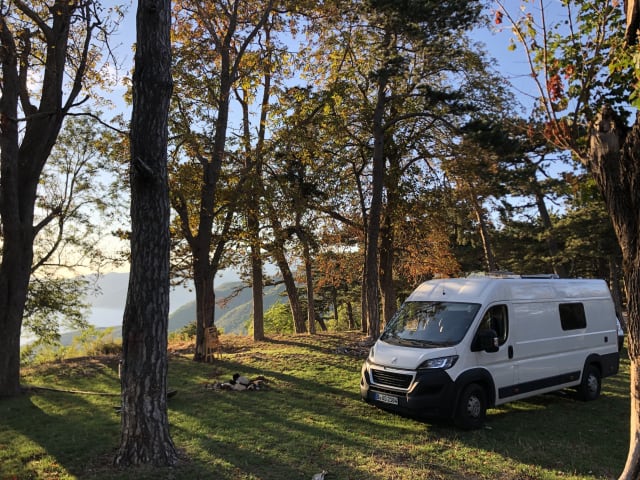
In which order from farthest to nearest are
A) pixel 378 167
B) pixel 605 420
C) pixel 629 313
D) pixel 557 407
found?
pixel 378 167
pixel 557 407
pixel 605 420
pixel 629 313

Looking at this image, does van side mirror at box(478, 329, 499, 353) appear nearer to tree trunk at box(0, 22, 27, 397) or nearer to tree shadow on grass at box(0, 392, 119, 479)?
tree shadow on grass at box(0, 392, 119, 479)

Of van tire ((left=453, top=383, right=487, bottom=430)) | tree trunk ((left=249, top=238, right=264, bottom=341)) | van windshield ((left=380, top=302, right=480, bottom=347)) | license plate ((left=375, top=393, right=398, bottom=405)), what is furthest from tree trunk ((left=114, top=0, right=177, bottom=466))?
tree trunk ((left=249, top=238, right=264, bottom=341))

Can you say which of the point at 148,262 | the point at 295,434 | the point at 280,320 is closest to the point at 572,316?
the point at 295,434

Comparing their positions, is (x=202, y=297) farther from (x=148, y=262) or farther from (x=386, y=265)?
(x=386, y=265)

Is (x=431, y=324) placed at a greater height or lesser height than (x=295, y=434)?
greater

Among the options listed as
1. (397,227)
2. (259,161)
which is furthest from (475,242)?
(259,161)

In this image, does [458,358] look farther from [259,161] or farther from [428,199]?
[428,199]

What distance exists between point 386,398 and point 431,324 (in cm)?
162

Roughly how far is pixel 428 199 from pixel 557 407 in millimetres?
12363

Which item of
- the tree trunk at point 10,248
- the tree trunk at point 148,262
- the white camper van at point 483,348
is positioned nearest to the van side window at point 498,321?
the white camper van at point 483,348

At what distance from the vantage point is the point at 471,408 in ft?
25.7

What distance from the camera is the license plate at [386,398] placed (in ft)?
25.6

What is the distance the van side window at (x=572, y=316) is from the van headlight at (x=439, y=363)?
3.53 meters

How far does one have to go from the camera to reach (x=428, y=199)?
20.9 meters
